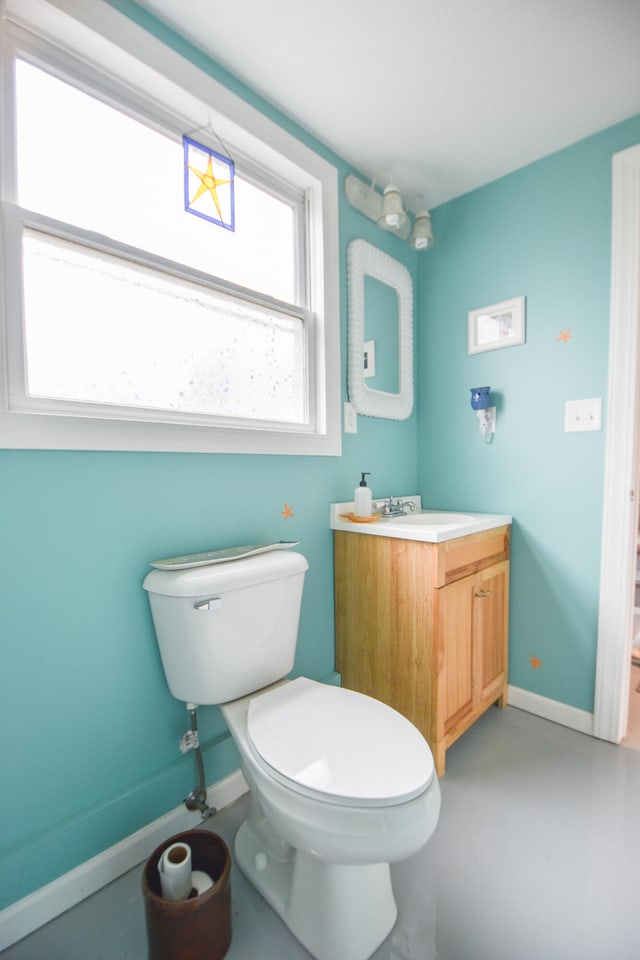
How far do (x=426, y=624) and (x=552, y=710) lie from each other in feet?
2.77

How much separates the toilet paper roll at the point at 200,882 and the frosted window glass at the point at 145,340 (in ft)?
3.86

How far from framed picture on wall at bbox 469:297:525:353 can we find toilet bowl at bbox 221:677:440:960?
1.54 meters

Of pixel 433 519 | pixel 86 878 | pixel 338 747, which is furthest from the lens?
pixel 433 519

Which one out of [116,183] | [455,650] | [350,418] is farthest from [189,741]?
[116,183]

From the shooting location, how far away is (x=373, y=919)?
0.91 meters

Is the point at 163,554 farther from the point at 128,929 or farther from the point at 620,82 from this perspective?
the point at 620,82

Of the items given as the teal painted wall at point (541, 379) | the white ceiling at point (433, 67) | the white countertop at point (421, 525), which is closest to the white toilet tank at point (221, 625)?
the white countertop at point (421, 525)

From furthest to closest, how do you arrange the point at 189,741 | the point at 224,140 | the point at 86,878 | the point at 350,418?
the point at 350,418, the point at 224,140, the point at 189,741, the point at 86,878

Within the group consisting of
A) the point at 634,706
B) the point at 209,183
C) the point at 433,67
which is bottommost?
the point at 634,706

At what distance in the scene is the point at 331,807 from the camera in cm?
76

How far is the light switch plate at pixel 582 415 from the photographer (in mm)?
1565

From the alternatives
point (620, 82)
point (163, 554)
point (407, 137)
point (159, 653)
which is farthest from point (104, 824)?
point (620, 82)

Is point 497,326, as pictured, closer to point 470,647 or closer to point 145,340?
point 470,647

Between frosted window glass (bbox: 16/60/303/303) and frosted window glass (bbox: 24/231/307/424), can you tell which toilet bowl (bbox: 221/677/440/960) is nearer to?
frosted window glass (bbox: 24/231/307/424)
